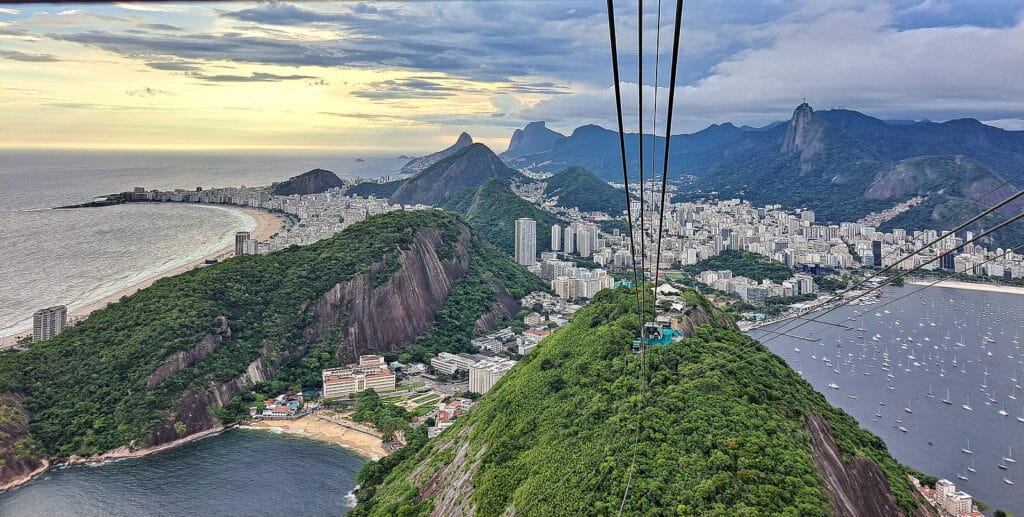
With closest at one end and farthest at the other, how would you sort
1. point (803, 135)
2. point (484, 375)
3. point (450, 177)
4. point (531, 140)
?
point (484, 375)
point (450, 177)
point (803, 135)
point (531, 140)

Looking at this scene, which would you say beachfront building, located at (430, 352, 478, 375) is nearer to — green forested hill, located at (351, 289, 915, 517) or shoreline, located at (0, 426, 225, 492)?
green forested hill, located at (351, 289, 915, 517)

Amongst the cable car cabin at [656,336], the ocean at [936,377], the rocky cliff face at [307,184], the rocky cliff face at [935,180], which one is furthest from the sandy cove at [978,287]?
the rocky cliff face at [307,184]

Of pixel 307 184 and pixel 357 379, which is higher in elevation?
pixel 307 184

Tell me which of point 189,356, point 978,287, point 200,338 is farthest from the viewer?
point 978,287

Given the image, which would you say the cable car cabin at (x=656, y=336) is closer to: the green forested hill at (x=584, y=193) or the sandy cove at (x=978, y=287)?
the sandy cove at (x=978, y=287)

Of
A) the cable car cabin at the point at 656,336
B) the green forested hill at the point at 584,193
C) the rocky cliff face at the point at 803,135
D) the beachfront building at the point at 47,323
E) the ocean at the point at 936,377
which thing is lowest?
the ocean at the point at 936,377

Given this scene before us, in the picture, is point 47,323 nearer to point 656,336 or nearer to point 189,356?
point 189,356

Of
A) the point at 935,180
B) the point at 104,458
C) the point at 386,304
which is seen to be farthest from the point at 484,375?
the point at 935,180
